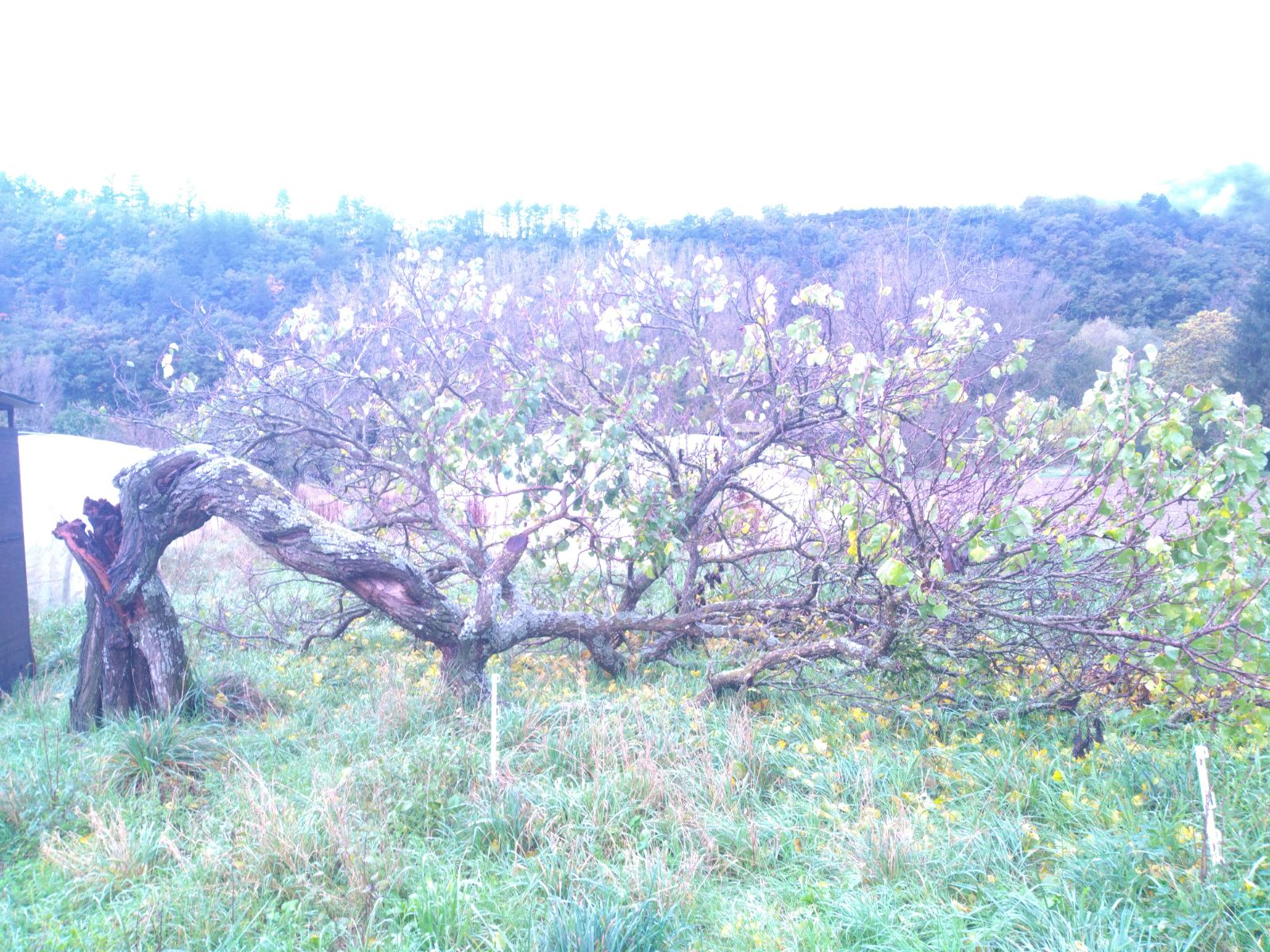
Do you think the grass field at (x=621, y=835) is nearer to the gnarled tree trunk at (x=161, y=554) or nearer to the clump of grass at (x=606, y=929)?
the clump of grass at (x=606, y=929)

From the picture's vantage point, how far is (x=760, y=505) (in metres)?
6.44

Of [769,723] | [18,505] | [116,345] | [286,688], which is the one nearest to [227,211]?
[116,345]

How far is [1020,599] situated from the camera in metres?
4.80

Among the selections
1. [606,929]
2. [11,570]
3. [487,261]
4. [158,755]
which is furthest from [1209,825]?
[487,261]

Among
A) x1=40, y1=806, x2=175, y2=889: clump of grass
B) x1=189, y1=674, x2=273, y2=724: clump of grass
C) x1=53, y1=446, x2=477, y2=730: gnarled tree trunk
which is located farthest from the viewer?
x1=189, y1=674, x2=273, y2=724: clump of grass

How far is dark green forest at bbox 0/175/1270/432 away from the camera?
2014 cm

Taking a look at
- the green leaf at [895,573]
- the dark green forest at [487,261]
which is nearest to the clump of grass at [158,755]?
the green leaf at [895,573]

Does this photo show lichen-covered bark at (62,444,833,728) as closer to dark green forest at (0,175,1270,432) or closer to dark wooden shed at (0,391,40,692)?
dark wooden shed at (0,391,40,692)

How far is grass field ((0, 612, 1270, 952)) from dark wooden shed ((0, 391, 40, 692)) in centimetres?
154

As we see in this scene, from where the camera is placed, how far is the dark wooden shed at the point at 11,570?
5.61 m

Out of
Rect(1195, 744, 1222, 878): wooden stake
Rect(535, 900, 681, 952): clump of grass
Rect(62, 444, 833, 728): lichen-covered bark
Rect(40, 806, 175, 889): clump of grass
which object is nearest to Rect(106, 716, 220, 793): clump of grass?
Rect(40, 806, 175, 889): clump of grass

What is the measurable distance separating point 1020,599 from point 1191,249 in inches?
1072

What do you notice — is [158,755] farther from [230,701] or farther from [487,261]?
[487,261]

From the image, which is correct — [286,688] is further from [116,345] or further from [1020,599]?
[116,345]
